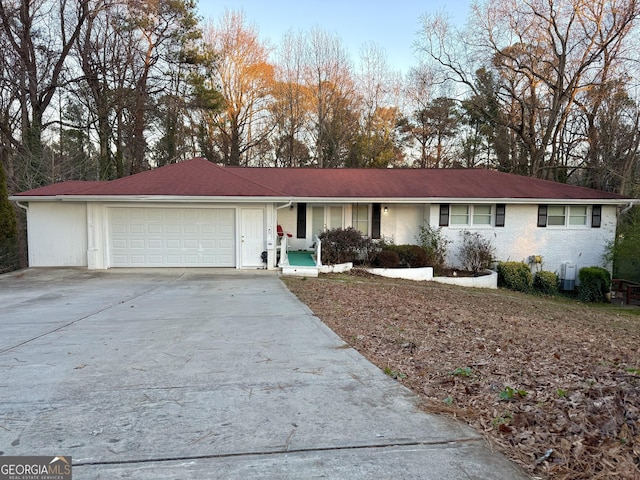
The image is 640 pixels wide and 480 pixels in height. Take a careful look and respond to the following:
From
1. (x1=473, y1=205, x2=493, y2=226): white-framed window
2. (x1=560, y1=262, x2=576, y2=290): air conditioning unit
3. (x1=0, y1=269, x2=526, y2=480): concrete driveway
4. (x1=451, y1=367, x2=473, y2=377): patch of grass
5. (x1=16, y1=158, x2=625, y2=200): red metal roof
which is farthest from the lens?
(x1=473, y1=205, x2=493, y2=226): white-framed window

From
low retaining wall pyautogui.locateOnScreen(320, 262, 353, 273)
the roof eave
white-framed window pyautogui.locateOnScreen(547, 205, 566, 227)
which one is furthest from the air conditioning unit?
low retaining wall pyautogui.locateOnScreen(320, 262, 353, 273)

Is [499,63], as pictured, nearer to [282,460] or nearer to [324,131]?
[324,131]

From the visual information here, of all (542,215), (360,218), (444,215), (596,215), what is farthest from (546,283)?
(360,218)

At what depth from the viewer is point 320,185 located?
16.5m

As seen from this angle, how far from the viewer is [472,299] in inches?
424

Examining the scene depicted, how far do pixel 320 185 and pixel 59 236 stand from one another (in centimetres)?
967

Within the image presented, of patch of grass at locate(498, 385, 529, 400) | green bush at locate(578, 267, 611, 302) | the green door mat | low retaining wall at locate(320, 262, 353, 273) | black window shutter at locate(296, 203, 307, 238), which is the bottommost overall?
green bush at locate(578, 267, 611, 302)

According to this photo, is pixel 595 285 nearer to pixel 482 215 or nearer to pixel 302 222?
pixel 482 215

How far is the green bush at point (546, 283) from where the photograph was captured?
49.2 feet

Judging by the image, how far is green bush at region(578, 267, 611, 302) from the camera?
48.2ft

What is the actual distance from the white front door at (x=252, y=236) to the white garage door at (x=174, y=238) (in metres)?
0.37

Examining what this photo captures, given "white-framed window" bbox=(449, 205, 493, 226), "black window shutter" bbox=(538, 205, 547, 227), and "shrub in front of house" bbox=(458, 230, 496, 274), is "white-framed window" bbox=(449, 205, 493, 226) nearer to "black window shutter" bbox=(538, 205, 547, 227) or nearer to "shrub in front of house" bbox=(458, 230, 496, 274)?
"shrub in front of house" bbox=(458, 230, 496, 274)

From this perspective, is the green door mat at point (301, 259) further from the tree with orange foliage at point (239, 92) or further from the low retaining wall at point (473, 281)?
the tree with orange foliage at point (239, 92)

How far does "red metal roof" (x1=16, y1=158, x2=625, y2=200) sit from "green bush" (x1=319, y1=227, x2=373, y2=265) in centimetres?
194
